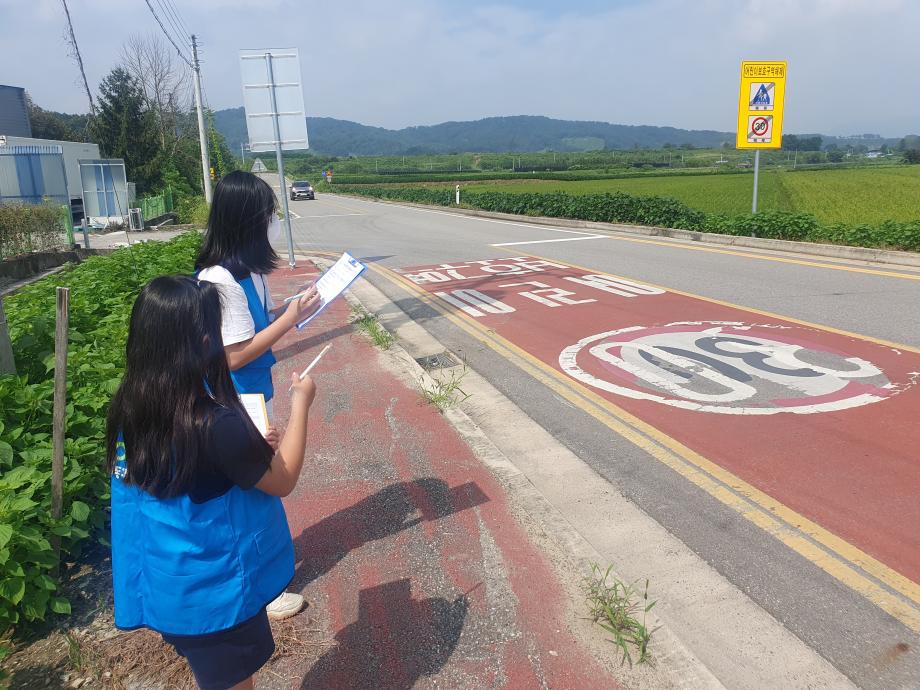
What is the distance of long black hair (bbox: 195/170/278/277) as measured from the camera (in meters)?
2.78

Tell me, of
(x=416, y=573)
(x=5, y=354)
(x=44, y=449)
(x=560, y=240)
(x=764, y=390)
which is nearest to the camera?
(x=416, y=573)

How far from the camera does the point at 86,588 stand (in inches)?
130

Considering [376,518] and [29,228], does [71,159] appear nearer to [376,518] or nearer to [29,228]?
[29,228]

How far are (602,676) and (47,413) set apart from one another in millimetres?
3165

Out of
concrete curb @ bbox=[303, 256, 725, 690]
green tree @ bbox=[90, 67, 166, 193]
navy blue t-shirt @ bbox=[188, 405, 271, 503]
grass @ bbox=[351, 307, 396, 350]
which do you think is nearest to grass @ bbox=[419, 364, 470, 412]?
concrete curb @ bbox=[303, 256, 725, 690]

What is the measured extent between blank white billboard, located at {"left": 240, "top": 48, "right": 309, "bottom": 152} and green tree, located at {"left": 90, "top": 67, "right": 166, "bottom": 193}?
2575cm

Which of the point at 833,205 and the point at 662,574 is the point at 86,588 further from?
the point at 833,205

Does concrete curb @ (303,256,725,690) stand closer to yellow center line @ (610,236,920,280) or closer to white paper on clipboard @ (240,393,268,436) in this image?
white paper on clipboard @ (240,393,268,436)

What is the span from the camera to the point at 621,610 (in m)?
2.89

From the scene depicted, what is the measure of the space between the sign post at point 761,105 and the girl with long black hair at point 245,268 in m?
16.8

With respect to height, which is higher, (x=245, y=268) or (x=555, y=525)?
(x=245, y=268)

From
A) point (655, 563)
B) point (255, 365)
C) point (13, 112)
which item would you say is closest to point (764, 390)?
point (655, 563)

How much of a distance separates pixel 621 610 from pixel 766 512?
141cm

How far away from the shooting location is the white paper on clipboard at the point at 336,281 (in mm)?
2914
